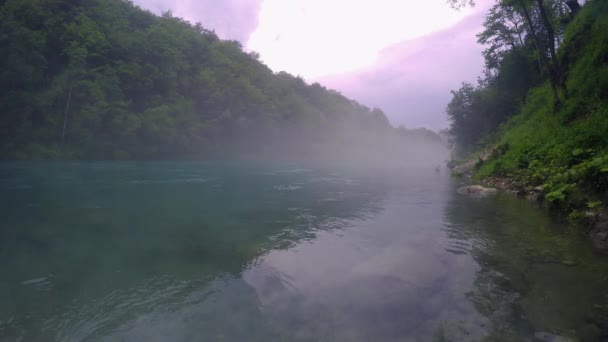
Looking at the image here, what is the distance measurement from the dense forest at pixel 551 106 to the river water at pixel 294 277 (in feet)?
4.64

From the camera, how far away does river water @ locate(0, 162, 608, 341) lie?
157 inches

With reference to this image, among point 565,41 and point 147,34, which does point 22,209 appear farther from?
point 147,34

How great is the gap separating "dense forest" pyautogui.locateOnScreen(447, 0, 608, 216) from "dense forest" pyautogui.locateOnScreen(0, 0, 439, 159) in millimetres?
41362

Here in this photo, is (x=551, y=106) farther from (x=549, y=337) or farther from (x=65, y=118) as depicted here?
(x=65, y=118)

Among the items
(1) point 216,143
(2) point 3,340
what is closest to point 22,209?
(2) point 3,340

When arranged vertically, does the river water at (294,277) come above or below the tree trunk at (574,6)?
below

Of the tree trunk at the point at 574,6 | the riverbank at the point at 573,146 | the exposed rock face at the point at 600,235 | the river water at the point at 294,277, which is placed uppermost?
the tree trunk at the point at 574,6

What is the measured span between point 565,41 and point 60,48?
166 feet

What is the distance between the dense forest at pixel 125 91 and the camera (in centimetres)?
3250

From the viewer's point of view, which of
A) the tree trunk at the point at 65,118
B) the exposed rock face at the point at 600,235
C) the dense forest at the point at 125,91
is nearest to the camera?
the exposed rock face at the point at 600,235

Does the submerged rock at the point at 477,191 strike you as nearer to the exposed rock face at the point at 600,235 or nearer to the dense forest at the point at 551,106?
the dense forest at the point at 551,106

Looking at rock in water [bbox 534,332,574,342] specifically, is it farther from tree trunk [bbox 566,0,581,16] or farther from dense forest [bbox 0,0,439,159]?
dense forest [bbox 0,0,439,159]

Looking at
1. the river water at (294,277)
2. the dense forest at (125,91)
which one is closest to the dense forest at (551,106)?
the river water at (294,277)

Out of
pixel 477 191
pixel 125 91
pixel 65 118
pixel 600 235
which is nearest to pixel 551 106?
pixel 477 191
